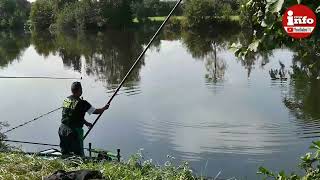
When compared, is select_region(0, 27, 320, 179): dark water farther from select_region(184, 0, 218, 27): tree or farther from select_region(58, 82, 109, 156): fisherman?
select_region(184, 0, 218, 27): tree

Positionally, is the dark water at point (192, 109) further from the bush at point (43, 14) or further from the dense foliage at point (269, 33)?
the bush at point (43, 14)

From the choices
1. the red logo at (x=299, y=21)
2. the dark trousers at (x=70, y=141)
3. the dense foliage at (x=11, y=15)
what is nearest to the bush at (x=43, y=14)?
the dense foliage at (x=11, y=15)

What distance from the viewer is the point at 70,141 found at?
6574 millimetres

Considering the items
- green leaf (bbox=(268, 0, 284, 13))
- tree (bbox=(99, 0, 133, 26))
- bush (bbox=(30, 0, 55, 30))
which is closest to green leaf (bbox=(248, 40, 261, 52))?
green leaf (bbox=(268, 0, 284, 13))

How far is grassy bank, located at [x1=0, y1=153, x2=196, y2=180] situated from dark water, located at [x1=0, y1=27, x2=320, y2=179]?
5145 mm

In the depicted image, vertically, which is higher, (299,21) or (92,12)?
(92,12)

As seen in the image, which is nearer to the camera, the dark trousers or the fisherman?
the fisherman

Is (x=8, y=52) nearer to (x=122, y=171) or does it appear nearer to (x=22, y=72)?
(x=22, y=72)

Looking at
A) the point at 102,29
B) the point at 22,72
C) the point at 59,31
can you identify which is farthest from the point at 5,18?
A: the point at 22,72

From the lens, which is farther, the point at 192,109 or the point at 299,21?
the point at 192,109

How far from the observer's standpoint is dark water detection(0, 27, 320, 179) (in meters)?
11.7

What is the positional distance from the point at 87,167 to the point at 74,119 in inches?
64.5

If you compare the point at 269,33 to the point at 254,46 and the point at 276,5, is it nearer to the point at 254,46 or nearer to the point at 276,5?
the point at 254,46

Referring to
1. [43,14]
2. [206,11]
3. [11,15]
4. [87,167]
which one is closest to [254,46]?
[87,167]
